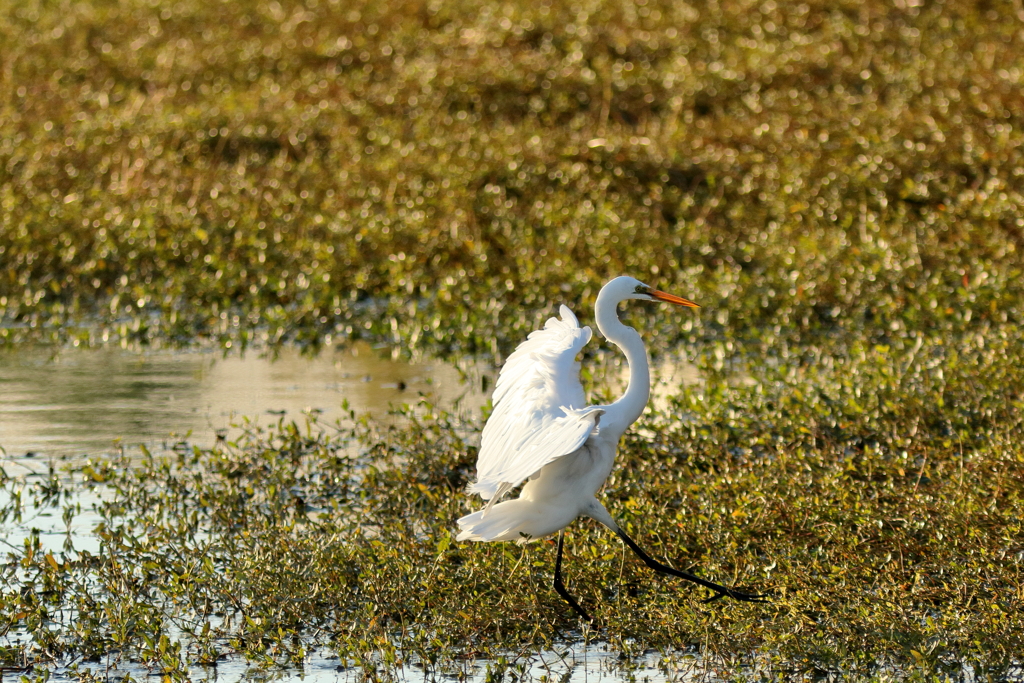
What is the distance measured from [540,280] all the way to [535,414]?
421cm

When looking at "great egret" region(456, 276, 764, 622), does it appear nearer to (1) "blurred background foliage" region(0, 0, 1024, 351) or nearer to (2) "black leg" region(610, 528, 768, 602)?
(2) "black leg" region(610, 528, 768, 602)

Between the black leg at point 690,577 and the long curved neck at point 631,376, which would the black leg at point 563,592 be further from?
the long curved neck at point 631,376

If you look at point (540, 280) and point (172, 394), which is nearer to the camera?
point (172, 394)

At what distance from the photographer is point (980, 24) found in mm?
12984

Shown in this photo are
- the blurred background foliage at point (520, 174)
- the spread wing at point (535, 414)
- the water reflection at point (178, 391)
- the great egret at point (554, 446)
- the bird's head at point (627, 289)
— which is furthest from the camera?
the blurred background foliage at point (520, 174)

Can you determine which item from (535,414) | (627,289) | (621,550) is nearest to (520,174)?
(627,289)

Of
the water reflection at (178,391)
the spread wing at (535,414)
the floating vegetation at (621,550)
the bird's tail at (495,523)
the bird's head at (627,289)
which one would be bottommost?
the water reflection at (178,391)

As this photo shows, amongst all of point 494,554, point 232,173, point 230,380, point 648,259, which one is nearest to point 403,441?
point 494,554

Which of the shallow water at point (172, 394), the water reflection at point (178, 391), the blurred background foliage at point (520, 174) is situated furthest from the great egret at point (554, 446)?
the blurred background foliage at point (520, 174)

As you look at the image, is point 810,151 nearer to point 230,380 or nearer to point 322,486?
point 230,380

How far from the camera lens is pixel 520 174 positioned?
10.0 m

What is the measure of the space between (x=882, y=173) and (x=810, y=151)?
88cm

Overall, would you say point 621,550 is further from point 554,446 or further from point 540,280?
point 540,280

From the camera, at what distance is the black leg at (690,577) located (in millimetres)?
4430
